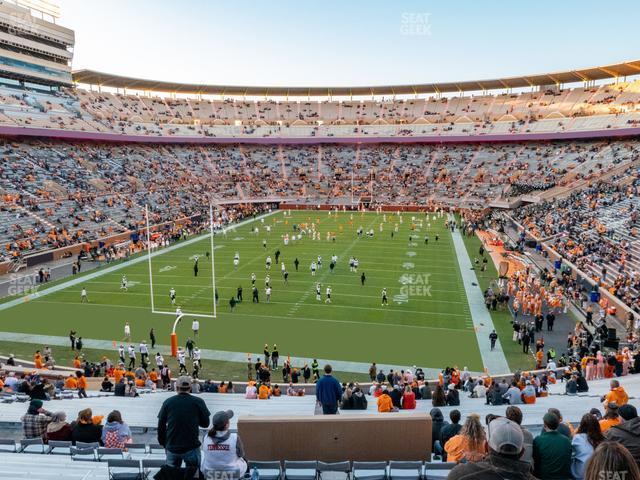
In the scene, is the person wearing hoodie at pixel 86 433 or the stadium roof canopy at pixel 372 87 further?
the stadium roof canopy at pixel 372 87

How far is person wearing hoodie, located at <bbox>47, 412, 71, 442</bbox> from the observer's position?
660 centimetres

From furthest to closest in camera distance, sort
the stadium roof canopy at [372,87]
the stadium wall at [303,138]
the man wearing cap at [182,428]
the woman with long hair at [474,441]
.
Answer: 1. the stadium roof canopy at [372,87]
2. the stadium wall at [303,138]
3. the man wearing cap at [182,428]
4. the woman with long hair at [474,441]

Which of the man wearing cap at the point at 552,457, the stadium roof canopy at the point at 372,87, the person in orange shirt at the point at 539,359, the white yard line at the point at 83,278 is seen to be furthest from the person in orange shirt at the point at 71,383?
the stadium roof canopy at the point at 372,87

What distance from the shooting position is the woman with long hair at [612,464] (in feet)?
7.88

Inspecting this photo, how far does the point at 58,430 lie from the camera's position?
6598 mm

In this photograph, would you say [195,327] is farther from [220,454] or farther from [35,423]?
[220,454]

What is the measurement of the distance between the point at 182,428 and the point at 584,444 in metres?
3.68

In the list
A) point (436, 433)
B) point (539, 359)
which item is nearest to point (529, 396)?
point (436, 433)

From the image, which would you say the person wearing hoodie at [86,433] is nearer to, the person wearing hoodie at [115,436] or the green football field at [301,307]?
the person wearing hoodie at [115,436]

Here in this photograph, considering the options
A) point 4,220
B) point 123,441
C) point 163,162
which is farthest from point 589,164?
point 123,441

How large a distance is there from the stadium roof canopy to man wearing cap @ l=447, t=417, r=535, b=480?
2752 inches

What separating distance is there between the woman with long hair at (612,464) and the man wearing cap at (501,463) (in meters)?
0.35

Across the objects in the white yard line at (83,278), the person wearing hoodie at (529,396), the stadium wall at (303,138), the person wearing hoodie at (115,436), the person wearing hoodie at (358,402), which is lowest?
the person wearing hoodie at (529,396)

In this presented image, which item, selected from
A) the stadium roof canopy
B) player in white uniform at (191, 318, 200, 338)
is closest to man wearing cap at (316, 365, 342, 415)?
player in white uniform at (191, 318, 200, 338)
